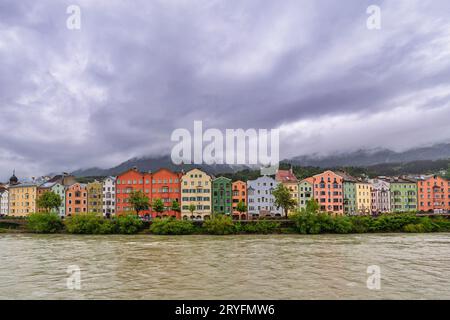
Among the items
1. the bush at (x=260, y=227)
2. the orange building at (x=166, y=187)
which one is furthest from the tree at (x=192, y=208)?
the bush at (x=260, y=227)

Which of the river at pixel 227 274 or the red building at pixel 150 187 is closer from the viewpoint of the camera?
the river at pixel 227 274

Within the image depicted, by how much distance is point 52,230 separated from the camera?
242ft

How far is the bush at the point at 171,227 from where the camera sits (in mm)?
70125

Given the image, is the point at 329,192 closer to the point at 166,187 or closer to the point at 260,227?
the point at 260,227

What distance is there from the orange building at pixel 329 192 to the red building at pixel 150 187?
35.5 metres

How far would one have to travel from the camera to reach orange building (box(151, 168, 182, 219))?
9188cm

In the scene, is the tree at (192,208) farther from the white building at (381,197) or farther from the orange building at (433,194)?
the orange building at (433,194)

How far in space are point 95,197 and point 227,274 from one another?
83.2 meters

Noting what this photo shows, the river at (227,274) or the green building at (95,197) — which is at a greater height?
the green building at (95,197)

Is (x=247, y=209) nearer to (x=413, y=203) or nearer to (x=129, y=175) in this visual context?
(x=129, y=175)

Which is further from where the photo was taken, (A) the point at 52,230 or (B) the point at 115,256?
(A) the point at 52,230
